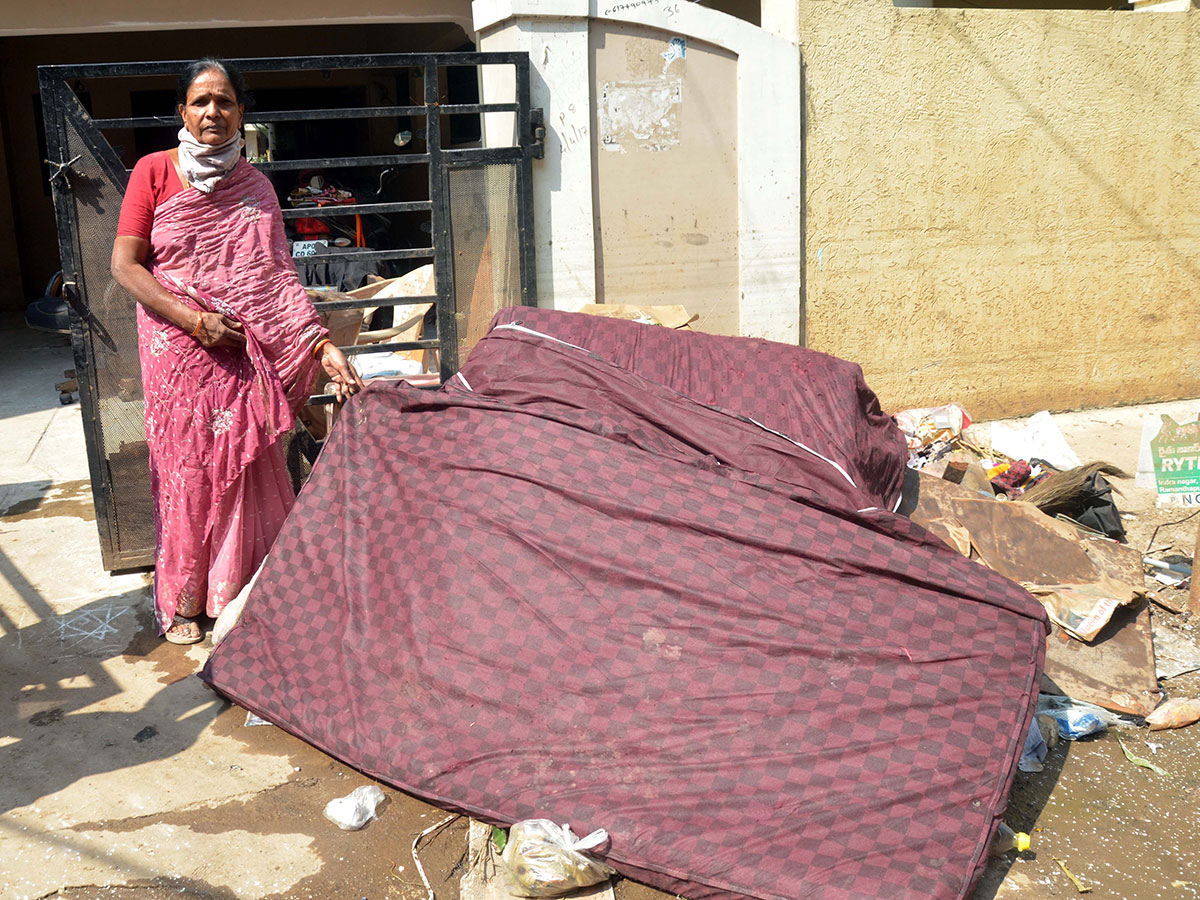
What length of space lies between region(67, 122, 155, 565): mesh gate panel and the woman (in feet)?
1.73

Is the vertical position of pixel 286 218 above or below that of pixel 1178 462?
above

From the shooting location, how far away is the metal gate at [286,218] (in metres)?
3.99

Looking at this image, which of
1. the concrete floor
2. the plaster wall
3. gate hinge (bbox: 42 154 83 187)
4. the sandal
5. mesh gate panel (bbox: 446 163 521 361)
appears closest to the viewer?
the concrete floor

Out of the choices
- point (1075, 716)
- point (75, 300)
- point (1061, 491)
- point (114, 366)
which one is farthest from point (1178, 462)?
point (75, 300)

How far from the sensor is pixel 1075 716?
10.6 ft

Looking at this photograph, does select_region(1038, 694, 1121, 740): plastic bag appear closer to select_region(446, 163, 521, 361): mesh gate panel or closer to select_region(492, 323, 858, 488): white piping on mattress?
select_region(492, 323, 858, 488): white piping on mattress

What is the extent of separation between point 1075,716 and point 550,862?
178 cm

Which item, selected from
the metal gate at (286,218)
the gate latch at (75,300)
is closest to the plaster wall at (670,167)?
the metal gate at (286,218)

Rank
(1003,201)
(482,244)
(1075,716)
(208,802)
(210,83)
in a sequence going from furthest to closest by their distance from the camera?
(1003,201) < (482,244) < (210,83) < (1075,716) < (208,802)

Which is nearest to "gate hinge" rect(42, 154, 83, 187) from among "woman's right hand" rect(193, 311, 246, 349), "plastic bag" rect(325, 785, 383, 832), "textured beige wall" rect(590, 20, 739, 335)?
"woman's right hand" rect(193, 311, 246, 349)

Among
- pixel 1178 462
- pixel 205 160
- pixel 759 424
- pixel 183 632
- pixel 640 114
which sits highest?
pixel 640 114

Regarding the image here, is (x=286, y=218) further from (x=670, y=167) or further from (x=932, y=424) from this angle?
(x=932, y=424)

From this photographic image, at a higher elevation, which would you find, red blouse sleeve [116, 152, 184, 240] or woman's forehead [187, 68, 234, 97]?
woman's forehead [187, 68, 234, 97]

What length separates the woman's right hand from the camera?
3490 mm
